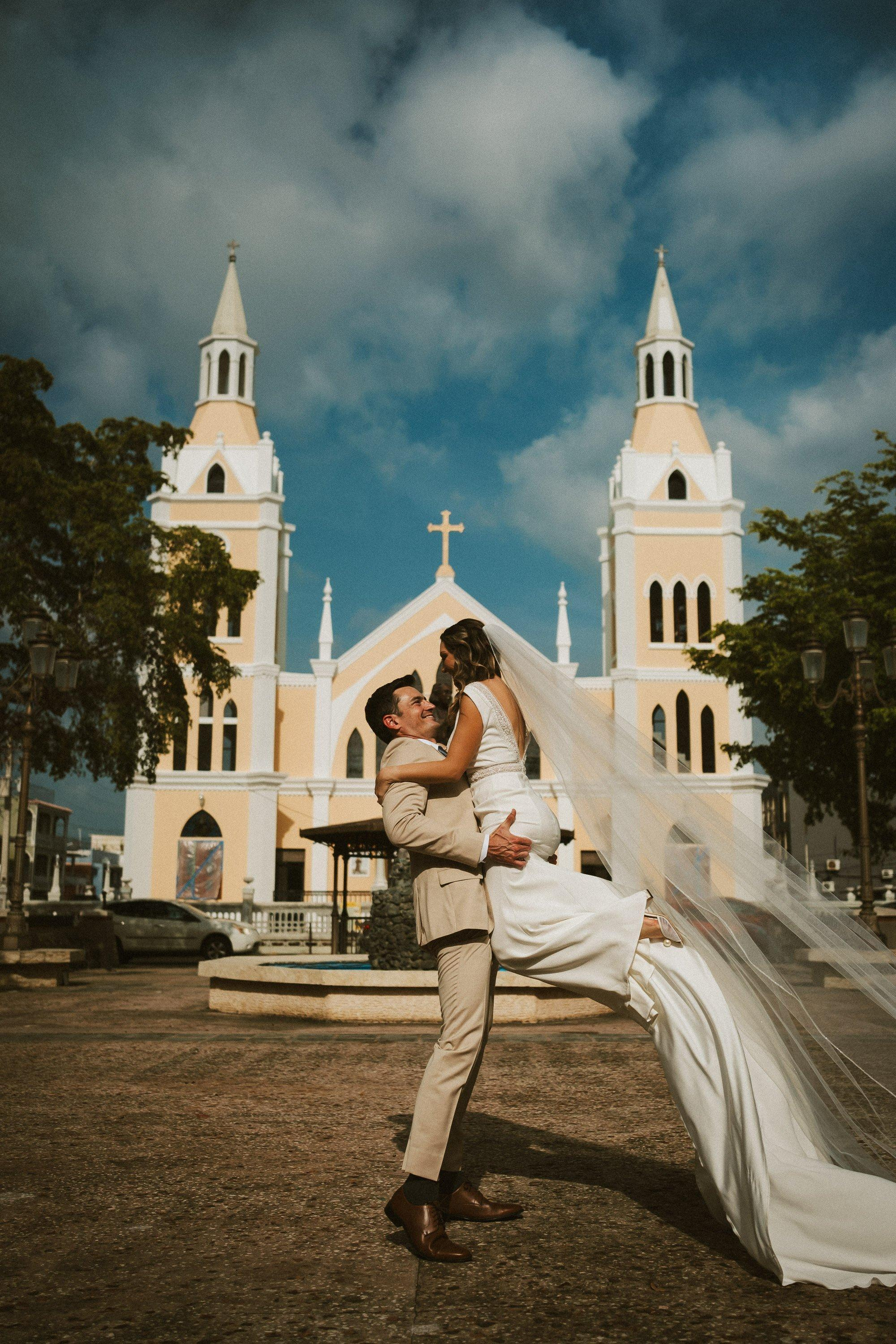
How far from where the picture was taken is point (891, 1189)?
330 centimetres

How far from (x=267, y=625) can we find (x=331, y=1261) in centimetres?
4010

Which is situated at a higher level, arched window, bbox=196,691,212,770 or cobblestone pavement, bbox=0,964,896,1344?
arched window, bbox=196,691,212,770

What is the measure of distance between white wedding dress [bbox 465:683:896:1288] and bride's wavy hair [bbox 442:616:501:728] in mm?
100

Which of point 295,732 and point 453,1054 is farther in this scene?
point 295,732

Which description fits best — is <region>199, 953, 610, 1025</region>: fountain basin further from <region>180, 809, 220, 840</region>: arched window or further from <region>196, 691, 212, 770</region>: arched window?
<region>196, 691, 212, 770</region>: arched window

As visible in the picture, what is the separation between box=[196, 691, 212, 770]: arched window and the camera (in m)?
42.4

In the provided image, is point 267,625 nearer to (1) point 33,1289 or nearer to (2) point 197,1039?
(2) point 197,1039

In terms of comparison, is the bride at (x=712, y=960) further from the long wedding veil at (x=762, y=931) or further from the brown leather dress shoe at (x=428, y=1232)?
the brown leather dress shoe at (x=428, y=1232)

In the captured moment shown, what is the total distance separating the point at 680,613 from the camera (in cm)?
4344

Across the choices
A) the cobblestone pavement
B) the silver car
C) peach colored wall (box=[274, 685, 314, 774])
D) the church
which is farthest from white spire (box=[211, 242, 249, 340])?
the cobblestone pavement

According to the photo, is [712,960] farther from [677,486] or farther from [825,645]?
[677,486]

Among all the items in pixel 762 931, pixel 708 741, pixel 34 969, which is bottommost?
pixel 34 969

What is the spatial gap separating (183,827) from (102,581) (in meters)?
22.7

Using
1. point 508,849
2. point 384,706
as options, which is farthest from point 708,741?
point 508,849
